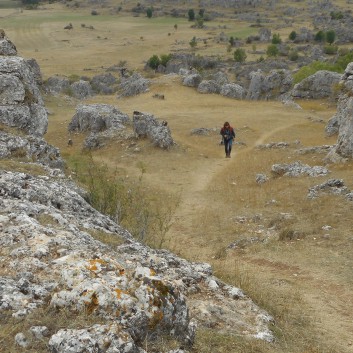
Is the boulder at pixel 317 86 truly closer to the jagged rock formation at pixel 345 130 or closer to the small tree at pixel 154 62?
the jagged rock formation at pixel 345 130

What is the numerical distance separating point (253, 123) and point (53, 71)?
4395 cm

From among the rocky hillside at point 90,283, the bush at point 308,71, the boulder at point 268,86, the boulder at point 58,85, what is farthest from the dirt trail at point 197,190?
the boulder at point 58,85

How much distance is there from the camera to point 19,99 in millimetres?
19609

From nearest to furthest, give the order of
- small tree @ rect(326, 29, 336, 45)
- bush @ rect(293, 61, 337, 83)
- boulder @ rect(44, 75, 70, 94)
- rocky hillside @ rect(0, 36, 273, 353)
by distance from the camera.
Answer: rocky hillside @ rect(0, 36, 273, 353) → boulder @ rect(44, 75, 70, 94) → bush @ rect(293, 61, 337, 83) → small tree @ rect(326, 29, 336, 45)

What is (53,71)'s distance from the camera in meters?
70.4

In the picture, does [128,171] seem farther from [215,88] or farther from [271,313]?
[215,88]

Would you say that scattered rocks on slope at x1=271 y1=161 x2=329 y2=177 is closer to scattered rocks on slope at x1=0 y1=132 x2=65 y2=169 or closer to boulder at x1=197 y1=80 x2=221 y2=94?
scattered rocks on slope at x1=0 y1=132 x2=65 y2=169

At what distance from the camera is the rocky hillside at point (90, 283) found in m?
5.54

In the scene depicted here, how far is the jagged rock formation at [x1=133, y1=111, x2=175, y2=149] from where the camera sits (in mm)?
28062

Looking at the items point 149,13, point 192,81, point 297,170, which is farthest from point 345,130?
point 149,13

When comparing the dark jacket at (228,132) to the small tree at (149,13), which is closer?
the dark jacket at (228,132)

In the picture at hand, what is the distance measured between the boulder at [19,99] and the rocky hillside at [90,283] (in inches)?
290

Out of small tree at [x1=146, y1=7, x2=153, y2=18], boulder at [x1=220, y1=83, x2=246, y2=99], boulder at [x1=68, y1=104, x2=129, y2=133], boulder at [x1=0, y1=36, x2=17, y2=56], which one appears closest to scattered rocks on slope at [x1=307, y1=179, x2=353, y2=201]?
boulder at [x1=0, y1=36, x2=17, y2=56]

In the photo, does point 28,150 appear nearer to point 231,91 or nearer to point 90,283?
point 90,283
